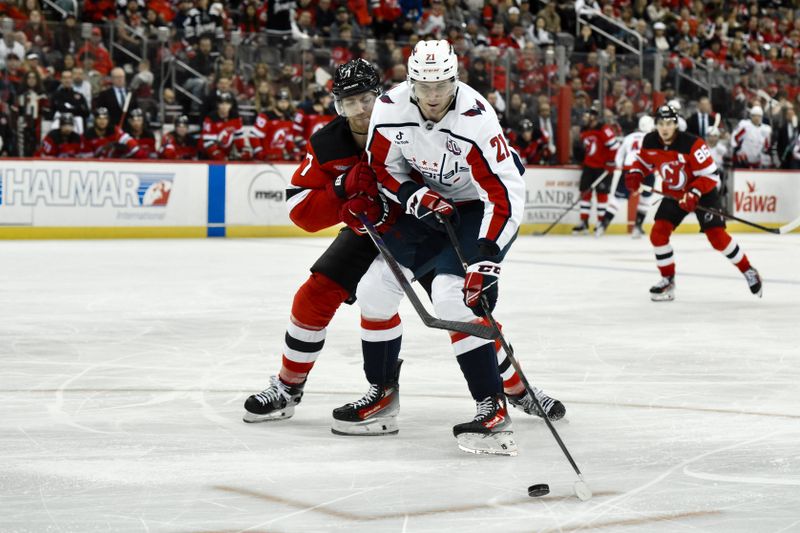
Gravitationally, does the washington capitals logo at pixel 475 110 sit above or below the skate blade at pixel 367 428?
above

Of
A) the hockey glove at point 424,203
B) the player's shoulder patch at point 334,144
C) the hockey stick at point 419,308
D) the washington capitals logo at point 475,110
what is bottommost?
the hockey stick at point 419,308

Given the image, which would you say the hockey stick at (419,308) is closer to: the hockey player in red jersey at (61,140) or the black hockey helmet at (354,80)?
the black hockey helmet at (354,80)

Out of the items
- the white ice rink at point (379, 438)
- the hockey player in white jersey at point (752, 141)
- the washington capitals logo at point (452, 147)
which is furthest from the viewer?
the hockey player in white jersey at point (752, 141)

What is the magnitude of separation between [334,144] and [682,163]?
4863mm

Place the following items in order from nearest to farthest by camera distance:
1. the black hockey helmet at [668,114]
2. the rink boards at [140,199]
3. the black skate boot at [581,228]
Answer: the black hockey helmet at [668,114] < the rink boards at [140,199] < the black skate boot at [581,228]

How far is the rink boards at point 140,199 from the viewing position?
12.4 m

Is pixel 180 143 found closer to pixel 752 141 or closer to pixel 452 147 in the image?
pixel 752 141

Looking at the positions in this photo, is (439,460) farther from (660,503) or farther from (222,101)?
(222,101)

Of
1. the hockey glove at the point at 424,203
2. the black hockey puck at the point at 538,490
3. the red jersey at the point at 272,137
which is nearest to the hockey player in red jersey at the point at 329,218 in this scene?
the hockey glove at the point at 424,203

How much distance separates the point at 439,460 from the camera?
11.4 feet

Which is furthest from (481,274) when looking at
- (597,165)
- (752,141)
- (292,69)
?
(752,141)

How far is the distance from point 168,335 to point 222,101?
7.59m

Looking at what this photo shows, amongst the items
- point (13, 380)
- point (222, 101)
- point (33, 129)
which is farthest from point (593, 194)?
point (13, 380)

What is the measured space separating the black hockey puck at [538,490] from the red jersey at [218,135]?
10665mm
